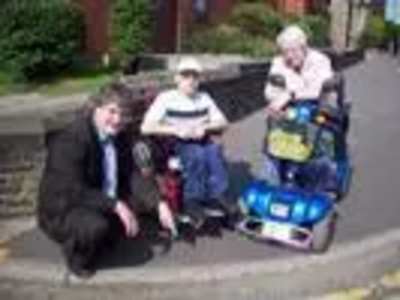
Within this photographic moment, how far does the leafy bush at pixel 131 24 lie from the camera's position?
83.4 ft

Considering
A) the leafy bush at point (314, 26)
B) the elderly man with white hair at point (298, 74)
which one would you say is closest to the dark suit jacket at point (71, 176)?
the elderly man with white hair at point (298, 74)

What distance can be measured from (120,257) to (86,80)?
16.7 metres

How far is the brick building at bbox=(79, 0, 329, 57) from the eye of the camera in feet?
86.7

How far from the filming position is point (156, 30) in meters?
28.0

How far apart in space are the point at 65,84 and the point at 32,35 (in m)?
1.37

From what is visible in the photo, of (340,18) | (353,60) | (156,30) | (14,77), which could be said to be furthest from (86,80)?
(340,18)

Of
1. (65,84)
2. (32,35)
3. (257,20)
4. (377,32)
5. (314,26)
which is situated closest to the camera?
(65,84)

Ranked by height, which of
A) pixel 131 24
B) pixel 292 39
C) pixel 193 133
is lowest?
pixel 131 24

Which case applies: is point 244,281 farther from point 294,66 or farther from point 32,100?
point 32,100

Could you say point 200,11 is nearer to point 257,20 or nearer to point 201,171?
point 257,20

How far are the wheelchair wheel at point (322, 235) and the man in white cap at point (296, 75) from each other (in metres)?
1.27

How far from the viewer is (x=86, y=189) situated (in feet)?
24.3

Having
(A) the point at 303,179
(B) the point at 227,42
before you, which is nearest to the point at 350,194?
(A) the point at 303,179

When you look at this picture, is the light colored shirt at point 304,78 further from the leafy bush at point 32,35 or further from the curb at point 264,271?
the leafy bush at point 32,35
